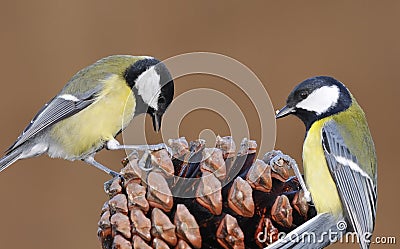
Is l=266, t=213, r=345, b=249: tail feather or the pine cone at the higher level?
the pine cone

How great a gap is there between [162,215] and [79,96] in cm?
36

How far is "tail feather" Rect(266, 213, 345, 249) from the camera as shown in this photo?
51cm

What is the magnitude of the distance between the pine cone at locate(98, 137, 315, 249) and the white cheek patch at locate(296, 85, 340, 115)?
103 millimetres

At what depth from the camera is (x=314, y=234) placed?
20.9 inches

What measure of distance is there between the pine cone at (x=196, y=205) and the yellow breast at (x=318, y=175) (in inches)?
1.3

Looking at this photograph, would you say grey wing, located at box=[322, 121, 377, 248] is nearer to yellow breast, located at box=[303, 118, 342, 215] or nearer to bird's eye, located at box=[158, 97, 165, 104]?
yellow breast, located at box=[303, 118, 342, 215]

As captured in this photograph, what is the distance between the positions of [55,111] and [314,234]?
0.44 metres

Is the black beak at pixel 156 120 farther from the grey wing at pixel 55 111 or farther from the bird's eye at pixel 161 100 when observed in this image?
the grey wing at pixel 55 111

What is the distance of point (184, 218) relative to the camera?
520 millimetres

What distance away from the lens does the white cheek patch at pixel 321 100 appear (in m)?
0.60
